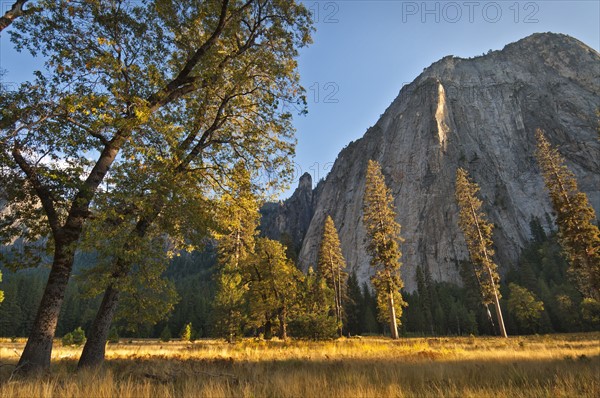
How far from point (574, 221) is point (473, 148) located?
95290 millimetres

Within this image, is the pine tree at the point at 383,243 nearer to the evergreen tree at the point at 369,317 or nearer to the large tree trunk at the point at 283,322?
the large tree trunk at the point at 283,322

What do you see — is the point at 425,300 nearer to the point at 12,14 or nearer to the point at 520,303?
the point at 520,303

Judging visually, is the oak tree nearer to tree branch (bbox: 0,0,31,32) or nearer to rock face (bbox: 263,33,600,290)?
tree branch (bbox: 0,0,31,32)

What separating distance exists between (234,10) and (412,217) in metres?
99.8

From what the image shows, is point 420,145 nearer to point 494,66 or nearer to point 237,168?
point 494,66

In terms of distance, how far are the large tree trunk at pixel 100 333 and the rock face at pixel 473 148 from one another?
88429mm

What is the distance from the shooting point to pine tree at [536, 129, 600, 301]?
90.1ft

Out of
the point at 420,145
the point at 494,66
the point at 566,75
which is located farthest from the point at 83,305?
the point at 566,75

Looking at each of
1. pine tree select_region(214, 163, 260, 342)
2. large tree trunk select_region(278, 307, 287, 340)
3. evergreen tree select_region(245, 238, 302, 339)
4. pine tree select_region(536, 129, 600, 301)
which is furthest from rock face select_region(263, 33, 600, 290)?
evergreen tree select_region(245, 238, 302, 339)

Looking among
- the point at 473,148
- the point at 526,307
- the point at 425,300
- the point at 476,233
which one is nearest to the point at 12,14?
the point at 476,233

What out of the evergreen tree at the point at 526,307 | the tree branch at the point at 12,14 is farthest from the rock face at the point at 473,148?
the tree branch at the point at 12,14

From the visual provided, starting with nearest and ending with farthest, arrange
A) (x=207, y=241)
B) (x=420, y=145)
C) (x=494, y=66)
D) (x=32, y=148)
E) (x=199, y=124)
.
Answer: (x=32, y=148)
(x=207, y=241)
(x=199, y=124)
(x=420, y=145)
(x=494, y=66)

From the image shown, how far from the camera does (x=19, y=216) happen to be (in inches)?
325

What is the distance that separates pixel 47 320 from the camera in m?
7.51
